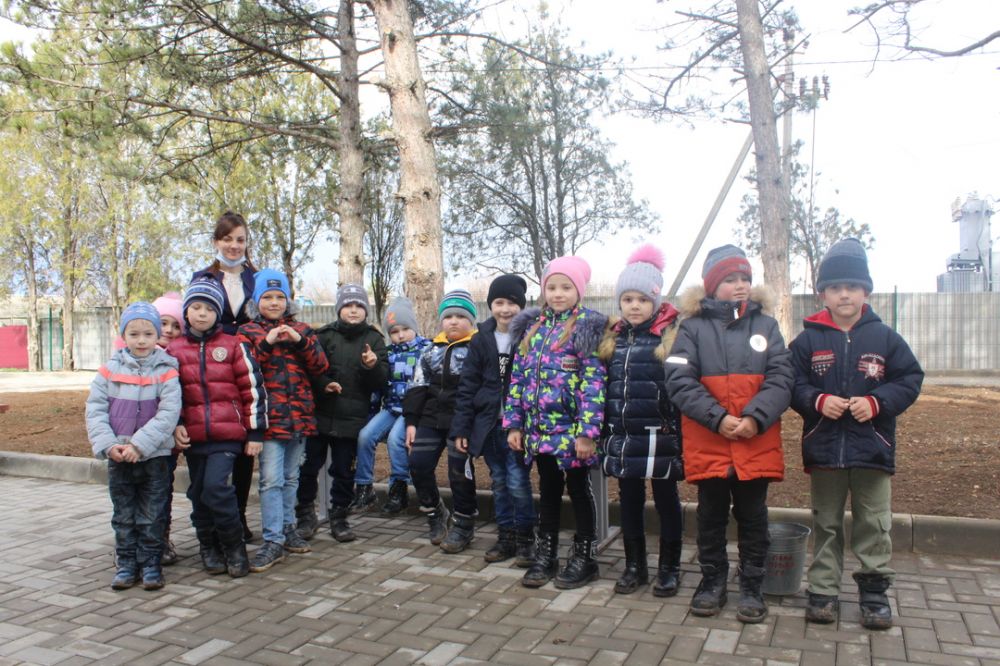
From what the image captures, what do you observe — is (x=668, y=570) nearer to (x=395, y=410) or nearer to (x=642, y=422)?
(x=642, y=422)

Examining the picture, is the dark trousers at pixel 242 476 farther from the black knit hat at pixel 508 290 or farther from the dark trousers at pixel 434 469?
the black knit hat at pixel 508 290

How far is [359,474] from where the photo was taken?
238 inches

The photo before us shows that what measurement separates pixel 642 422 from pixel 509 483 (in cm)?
115

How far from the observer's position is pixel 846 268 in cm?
388

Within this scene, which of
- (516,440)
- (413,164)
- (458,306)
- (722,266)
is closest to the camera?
(722,266)

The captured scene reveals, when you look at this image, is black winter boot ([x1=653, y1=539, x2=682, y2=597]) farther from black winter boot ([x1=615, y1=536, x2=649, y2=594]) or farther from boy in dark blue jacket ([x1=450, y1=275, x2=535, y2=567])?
boy in dark blue jacket ([x1=450, y1=275, x2=535, y2=567])

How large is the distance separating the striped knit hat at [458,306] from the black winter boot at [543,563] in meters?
1.66

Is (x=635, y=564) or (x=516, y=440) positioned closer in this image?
(x=635, y=564)

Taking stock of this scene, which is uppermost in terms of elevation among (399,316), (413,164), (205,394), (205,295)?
(413,164)

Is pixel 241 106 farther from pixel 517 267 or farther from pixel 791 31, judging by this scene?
pixel 517 267

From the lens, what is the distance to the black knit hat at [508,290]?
16.6 feet

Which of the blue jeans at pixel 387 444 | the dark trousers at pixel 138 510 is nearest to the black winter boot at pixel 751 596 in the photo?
the blue jeans at pixel 387 444

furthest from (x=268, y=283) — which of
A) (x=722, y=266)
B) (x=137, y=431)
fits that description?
(x=722, y=266)

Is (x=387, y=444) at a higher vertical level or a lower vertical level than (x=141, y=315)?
lower
